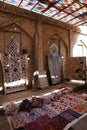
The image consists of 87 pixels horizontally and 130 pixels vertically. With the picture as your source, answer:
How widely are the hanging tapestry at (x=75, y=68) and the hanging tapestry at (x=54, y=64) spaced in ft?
1.86

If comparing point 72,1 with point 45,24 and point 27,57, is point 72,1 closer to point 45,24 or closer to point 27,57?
point 45,24

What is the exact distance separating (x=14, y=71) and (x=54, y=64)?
2685 millimetres

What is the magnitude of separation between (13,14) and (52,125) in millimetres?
4948

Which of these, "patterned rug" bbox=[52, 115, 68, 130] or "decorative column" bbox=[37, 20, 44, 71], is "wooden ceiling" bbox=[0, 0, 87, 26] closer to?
"decorative column" bbox=[37, 20, 44, 71]

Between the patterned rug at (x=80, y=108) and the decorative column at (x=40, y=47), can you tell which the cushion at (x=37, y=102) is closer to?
the patterned rug at (x=80, y=108)

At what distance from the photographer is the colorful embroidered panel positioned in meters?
5.30

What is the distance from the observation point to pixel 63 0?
4879 mm

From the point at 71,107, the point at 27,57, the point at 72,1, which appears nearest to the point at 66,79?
the point at 27,57

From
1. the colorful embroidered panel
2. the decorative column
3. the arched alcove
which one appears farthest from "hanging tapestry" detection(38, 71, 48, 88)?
the colorful embroidered panel

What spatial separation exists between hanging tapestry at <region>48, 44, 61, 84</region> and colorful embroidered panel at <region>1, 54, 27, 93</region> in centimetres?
179

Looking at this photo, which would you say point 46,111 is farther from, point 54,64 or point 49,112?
point 54,64

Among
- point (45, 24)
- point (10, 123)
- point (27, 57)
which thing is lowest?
point (10, 123)

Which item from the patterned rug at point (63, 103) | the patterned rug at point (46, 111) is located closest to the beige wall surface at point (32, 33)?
the patterned rug at point (63, 103)

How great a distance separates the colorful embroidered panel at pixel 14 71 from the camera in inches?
209
